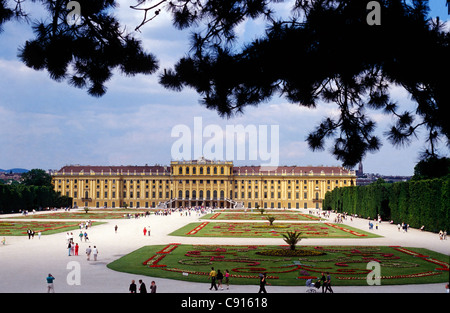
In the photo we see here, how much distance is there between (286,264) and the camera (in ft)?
64.2

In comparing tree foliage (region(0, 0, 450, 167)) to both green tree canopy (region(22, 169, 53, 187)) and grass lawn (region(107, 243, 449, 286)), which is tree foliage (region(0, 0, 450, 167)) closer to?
grass lawn (region(107, 243, 449, 286))

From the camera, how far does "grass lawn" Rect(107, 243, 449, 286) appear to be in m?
16.6

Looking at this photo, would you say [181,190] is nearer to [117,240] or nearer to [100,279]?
[117,240]

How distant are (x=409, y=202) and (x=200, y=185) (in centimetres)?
7651

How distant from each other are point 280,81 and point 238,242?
21.5 metres

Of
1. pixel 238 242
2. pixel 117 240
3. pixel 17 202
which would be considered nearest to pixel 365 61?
pixel 238 242

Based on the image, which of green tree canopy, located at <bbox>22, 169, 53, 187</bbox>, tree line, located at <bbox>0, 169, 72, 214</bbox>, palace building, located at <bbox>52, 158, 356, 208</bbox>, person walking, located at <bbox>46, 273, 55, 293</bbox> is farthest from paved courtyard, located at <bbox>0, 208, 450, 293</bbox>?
green tree canopy, located at <bbox>22, 169, 53, 187</bbox>

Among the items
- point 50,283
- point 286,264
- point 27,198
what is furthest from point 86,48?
point 27,198

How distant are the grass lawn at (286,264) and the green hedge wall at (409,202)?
12916 mm

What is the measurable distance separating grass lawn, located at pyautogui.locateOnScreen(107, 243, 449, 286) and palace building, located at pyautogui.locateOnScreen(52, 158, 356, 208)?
8860cm

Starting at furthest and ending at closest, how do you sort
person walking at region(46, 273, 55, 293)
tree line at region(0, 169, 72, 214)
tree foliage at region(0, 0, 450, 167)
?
tree line at region(0, 169, 72, 214) < person walking at region(46, 273, 55, 293) < tree foliage at region(0, 0, 450, 167)

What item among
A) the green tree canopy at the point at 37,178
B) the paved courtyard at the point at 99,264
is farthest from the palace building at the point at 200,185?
the paved courtyard at the point at 99,264

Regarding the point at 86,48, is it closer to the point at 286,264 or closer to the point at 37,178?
the point at 286,264

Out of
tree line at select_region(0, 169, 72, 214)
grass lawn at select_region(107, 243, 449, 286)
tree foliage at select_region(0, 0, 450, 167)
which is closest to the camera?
tree foliage at select_region(0, 0, 450, 167)
